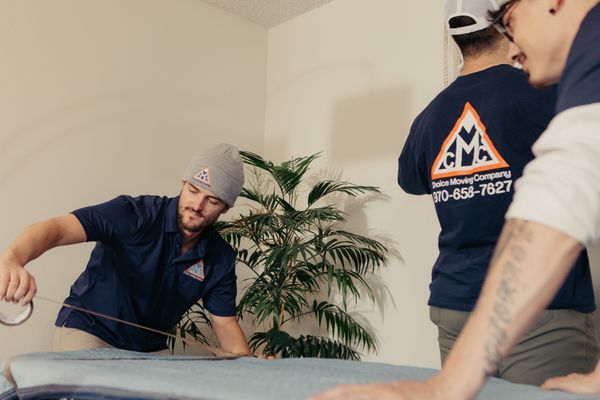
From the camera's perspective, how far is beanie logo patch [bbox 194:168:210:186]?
2.00 metres

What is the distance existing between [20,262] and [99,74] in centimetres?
178

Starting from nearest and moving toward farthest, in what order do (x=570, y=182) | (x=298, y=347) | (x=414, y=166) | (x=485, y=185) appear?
(x=570, y=182), (x=485, y=185), (x=414, y=166), (x=298, y=347)

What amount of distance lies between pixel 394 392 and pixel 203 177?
1481 millimetres

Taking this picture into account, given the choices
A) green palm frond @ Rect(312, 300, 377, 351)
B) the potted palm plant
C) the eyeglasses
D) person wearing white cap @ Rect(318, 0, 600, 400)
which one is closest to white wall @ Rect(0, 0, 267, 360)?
the potted palm plant

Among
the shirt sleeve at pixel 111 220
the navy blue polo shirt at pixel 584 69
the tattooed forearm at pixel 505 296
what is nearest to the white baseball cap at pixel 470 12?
the navy blue polo shirt at pixel 584 69

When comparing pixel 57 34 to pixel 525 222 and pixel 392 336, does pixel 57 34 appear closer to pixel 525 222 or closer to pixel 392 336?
pixel 392 336

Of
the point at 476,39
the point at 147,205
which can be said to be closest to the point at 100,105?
the point at 147,205

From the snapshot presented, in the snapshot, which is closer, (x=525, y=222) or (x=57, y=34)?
(x=525, y=222)

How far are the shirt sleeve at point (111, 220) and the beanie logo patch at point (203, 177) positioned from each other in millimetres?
228

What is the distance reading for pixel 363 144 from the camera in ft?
10.3

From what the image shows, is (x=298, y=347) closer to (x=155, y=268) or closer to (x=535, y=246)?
(x=155, y=268)

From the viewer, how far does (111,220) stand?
6.17 feet

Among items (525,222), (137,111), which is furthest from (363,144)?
(525,222)

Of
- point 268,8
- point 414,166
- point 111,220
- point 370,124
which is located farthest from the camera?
point 268,8
